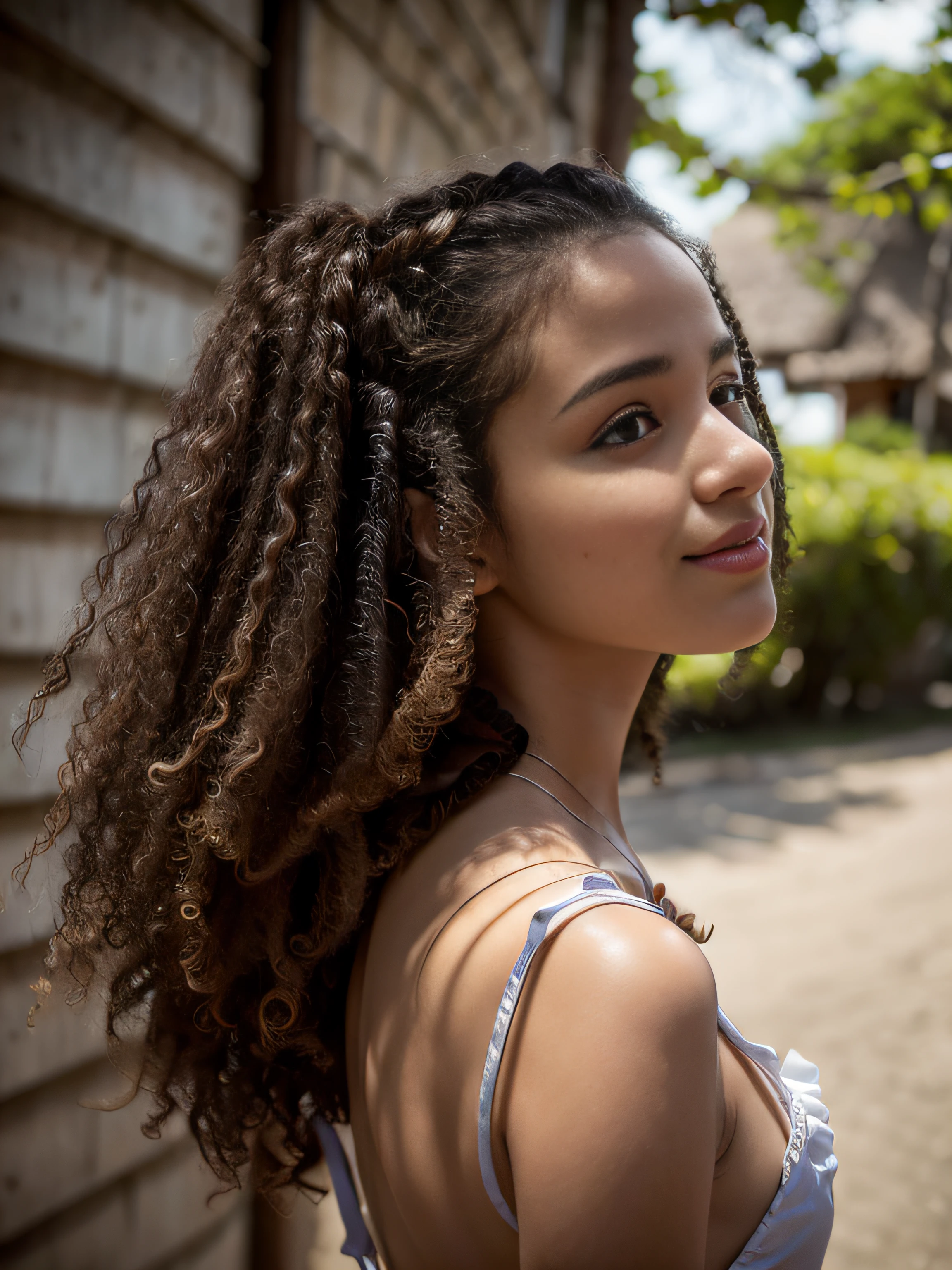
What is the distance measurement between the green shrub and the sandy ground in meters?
1.42

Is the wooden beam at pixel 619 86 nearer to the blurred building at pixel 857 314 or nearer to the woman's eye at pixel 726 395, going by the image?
the woman's eye at pixel 726 395

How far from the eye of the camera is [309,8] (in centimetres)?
240

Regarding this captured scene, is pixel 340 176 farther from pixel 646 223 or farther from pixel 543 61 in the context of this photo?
pixel 543 61

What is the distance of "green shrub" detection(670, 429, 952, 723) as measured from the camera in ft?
30.9

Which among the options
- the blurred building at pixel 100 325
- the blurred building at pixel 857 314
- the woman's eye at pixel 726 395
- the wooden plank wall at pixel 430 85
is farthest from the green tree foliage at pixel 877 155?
the woman's eye at pixel 726 395

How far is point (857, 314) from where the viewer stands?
1817 cm

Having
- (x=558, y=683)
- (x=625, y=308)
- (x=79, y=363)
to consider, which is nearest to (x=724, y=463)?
(x=625, y=308)

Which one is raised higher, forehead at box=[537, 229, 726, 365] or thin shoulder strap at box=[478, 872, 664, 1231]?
forehead at box=[537, 229, 726, 365]

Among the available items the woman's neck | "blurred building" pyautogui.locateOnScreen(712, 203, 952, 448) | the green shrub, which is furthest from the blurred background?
"blurred building" pyautogui.locateOnScreen(712, 203, 952, 448)

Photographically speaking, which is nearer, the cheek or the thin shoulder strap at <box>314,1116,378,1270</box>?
the cheek

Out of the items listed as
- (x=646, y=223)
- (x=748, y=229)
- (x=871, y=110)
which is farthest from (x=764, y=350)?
(x=646, y=223)

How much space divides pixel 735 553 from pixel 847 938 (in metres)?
4.44

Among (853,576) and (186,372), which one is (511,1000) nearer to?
(186,372)

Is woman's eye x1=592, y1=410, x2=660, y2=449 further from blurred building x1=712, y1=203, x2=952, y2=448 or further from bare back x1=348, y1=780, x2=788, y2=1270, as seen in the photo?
blurred building x1=712, y1=203, x2=952, y2=448
